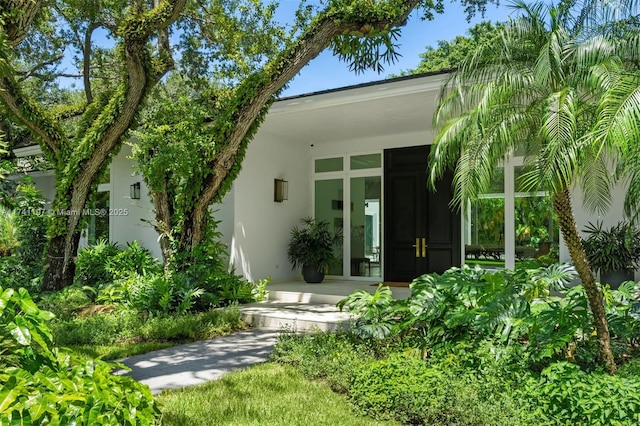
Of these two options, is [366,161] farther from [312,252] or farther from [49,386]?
[49,386]

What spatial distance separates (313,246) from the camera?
33.0 ft

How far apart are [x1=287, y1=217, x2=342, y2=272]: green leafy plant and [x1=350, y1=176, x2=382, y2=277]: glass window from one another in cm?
46

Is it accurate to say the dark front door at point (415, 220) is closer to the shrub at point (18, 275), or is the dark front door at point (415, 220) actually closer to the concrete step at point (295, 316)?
the concrete step at point (295, 316)

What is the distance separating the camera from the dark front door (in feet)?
30.8

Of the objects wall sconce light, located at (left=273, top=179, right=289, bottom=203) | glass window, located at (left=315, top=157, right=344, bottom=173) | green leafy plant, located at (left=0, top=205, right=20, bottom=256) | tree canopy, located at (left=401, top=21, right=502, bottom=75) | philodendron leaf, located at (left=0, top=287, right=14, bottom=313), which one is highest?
tree canopy, located at (left=401, top=21, right=502, bottom=75)

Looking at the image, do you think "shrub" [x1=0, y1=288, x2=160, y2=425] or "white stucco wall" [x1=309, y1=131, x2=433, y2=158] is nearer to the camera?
"shrub" [x1=0, y1=288, x2=160, y2=425]

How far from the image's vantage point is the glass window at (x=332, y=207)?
10688 mm

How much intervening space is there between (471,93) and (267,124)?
554 centimetres

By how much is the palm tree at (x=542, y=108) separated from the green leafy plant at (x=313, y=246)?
5878mm

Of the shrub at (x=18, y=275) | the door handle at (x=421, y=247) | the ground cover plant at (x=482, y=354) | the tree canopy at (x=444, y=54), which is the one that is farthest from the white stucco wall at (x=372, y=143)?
the tree canopy at (x=444, y=54)

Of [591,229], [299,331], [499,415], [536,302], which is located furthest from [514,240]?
[499,415]

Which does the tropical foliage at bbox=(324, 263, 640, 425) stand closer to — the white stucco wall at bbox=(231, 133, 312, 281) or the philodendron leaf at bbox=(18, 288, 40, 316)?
the philodendron leaf at bbox=(18, 288, 40, 316)

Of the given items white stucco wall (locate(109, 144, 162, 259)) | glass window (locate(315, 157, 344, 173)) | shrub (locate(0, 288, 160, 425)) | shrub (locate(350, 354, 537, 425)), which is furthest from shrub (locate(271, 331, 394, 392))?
white stucco wall (locate(109, 144, 162, 259))

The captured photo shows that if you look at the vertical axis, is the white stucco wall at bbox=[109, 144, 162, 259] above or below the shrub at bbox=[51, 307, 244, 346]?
above
